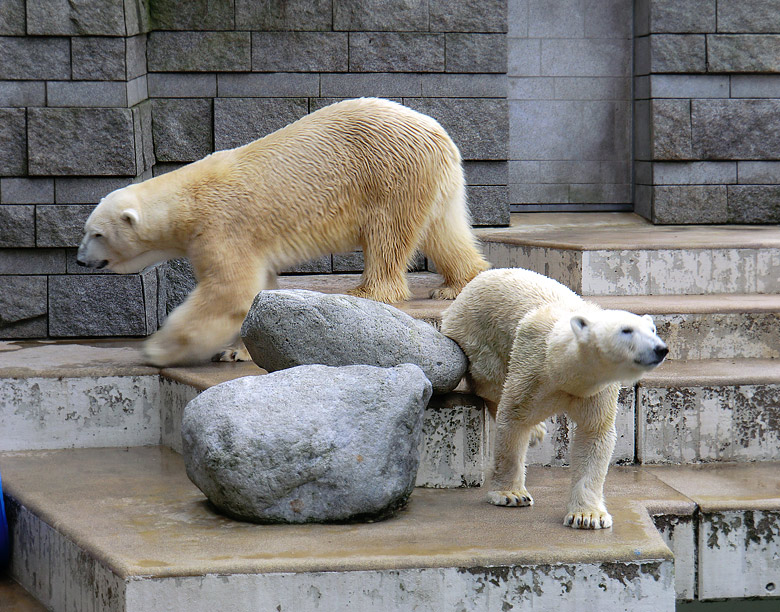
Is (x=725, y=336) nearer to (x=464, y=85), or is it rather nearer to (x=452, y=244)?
(x=452, y=244)

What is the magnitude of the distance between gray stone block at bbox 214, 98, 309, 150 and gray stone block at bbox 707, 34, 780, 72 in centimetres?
282

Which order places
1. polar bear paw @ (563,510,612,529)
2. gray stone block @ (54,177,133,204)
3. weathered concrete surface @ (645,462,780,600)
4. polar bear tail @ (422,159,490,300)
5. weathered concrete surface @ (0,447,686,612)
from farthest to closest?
gray stone block @ (54,177,133,204), polar bear tail @ (422,159,490,300), weathered concrete surface @ (645,462,780,600), polar bear paw @ (563,510,612,529), weathered concrete surface @ (0,447,686,612)

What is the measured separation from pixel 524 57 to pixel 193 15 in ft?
8.15

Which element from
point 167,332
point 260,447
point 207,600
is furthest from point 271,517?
point 167,332

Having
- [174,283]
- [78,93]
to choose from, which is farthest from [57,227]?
[174,283]

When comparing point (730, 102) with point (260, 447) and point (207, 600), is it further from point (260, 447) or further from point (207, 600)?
point (207, 600)

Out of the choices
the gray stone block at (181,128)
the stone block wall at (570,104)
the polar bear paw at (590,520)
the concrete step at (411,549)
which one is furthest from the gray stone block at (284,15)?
the polar bear paw at (590,520)

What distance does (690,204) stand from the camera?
6848mm

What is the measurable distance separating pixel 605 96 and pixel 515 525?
4898mm

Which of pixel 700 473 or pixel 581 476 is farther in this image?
pixel 700 473

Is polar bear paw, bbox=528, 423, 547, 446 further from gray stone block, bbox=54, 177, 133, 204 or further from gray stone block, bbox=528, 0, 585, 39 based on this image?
gray stone block, bbox=528, 0, 585, 39

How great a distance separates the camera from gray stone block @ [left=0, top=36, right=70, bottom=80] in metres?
5.20

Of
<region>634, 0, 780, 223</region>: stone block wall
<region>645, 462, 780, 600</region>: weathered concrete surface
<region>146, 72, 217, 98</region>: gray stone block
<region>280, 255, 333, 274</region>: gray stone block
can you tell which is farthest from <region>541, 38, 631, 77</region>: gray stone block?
<region>645, 462, 780, 600</region>: weathered concrete surface

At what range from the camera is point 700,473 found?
390 cm
